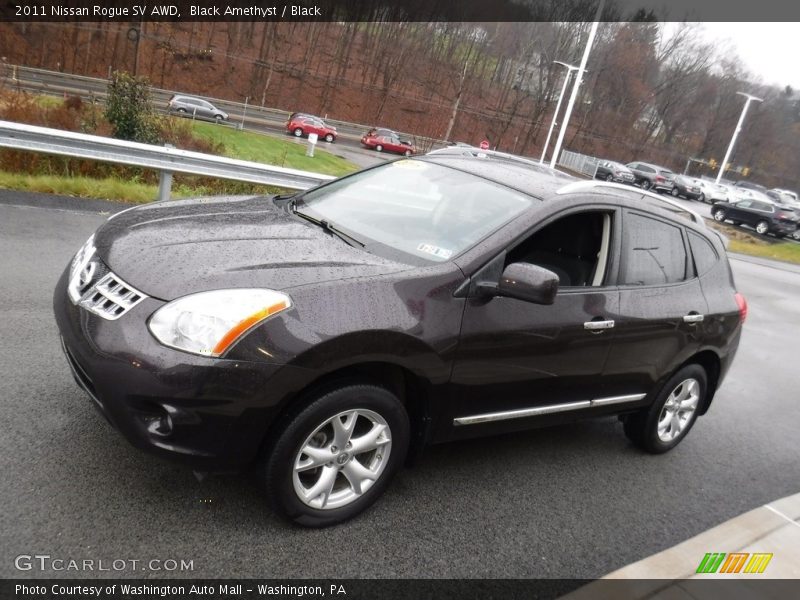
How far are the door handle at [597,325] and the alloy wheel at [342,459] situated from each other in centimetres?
138

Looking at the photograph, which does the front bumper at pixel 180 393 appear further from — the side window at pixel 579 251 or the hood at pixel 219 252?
the side window at pixel 579 251

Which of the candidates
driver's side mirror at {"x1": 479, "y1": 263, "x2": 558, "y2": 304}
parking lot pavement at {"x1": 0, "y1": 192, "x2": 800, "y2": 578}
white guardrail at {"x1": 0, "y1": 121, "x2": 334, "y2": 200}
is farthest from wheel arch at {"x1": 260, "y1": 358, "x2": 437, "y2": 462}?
white guardrail at {"x1": 0, "y1": 121, "x2": 334, "y2": 200}

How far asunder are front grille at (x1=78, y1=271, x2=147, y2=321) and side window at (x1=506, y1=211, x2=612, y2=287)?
7.18 feet

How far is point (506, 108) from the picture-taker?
66.6 m

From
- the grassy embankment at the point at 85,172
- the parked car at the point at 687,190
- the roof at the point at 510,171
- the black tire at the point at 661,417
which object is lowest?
the grassy embankment at the point at 85,172

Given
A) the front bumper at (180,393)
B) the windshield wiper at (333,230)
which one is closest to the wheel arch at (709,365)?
the windshield wiper at (333,230)

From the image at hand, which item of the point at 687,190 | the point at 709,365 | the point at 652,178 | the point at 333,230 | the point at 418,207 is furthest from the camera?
the point at 652,178

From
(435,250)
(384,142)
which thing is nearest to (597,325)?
(435,250)

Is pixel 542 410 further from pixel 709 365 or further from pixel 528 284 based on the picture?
pixel 709 365

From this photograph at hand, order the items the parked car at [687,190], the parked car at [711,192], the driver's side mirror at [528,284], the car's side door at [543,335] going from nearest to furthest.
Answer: the driver's side mirror at [528,284]
the car's side door at [543,335]
the parked car at [711,192]
the parked car at [687,190]

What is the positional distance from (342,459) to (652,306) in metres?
2.31

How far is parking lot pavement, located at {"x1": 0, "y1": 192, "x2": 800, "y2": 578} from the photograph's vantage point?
264 cm

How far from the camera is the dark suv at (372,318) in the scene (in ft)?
8.20

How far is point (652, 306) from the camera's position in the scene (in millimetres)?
3943
